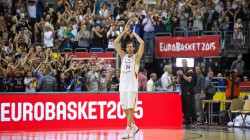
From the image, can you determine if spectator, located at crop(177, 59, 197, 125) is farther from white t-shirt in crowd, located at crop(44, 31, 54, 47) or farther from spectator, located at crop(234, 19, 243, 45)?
white t-shirt in crowd, located at crop(44, 31, 54, 47)

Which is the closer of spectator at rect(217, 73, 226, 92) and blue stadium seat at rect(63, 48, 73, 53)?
spectator at rect(217, 73, 226, 92)

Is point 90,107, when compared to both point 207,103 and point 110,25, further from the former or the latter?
point 110,25

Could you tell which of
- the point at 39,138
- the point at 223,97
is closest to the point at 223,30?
the point at 223,97

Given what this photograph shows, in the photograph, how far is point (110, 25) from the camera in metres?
32.8

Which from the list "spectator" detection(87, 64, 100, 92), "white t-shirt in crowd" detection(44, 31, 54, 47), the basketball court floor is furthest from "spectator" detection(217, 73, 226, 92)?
the basketball court floor

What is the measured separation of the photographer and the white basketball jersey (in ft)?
29.5

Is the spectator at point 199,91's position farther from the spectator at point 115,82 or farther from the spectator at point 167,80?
the spectator at point 115,82

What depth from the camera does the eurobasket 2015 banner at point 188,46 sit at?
103 ft

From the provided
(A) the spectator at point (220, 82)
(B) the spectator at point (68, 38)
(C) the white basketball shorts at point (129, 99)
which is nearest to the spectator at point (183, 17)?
(A) the spectator at point (220, 82)

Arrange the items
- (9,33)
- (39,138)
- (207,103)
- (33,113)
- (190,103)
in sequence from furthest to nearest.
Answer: (9,33)
(207,103)
(190,103)
(33,113)
(39,138)

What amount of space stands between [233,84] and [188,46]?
5006 mm

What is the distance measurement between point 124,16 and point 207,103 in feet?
24.3

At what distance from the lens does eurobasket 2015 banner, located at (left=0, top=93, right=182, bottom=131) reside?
23.0 meters

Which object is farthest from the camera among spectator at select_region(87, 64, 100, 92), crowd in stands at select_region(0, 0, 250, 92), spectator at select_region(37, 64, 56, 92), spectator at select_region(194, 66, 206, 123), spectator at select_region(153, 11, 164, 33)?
spectator at select_region(153, 11, 164, 33)
